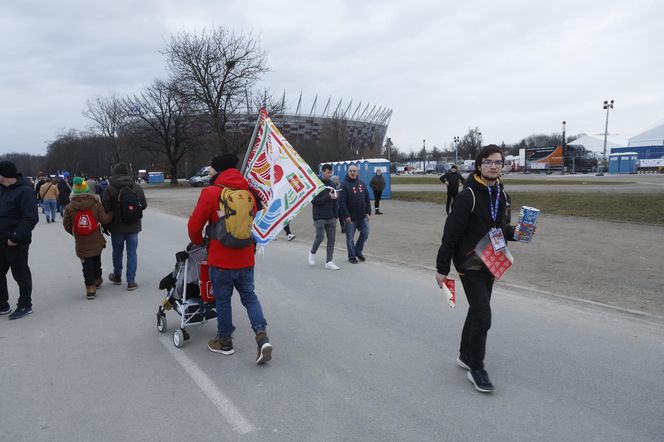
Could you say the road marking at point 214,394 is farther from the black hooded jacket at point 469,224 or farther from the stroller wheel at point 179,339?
the black hooded jacket at point 469,224

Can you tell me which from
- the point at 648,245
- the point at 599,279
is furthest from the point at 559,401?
the point at 648,245

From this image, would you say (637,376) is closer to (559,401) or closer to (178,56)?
(559,401)

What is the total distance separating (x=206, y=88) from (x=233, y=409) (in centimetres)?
3905

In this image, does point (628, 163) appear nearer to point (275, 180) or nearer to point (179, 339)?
point (275, 180)

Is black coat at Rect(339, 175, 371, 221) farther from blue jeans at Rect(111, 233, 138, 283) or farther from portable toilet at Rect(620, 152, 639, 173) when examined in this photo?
portable toilet at Rect(620, 152, 639, 173)

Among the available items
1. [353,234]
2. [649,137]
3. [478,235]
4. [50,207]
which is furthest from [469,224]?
[649,137]

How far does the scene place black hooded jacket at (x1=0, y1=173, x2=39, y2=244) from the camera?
556 centimetres

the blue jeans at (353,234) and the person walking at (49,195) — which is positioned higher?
the person walking at (49,195)

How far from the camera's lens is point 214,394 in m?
3.66

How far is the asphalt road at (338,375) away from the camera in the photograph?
317cm

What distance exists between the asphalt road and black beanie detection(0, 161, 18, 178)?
1.82m

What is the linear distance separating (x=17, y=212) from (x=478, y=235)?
5.47 meters

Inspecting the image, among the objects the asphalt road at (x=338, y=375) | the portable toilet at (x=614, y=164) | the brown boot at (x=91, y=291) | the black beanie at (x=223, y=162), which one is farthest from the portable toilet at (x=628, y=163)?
the black beanie at (x=223, y=162)

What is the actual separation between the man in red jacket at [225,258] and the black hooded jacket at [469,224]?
1726mm
